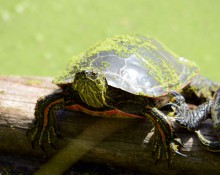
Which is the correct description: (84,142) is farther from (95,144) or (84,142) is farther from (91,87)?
(91,87)

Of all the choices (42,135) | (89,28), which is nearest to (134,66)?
(42,135)

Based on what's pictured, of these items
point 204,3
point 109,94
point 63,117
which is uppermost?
point 204,3

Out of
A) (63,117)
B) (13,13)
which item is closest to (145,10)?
(13,13)

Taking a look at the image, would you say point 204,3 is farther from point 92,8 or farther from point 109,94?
point 109,94

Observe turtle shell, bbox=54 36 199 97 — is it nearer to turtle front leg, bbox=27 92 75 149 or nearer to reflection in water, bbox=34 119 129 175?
turtle front leg, bbox=27 92 75 149

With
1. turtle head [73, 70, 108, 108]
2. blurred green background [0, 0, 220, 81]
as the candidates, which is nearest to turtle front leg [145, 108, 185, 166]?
turtle head [73, 70, 108, 108]

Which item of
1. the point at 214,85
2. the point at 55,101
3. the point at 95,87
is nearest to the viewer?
the point at 95,87

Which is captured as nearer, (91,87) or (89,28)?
(91,87)
